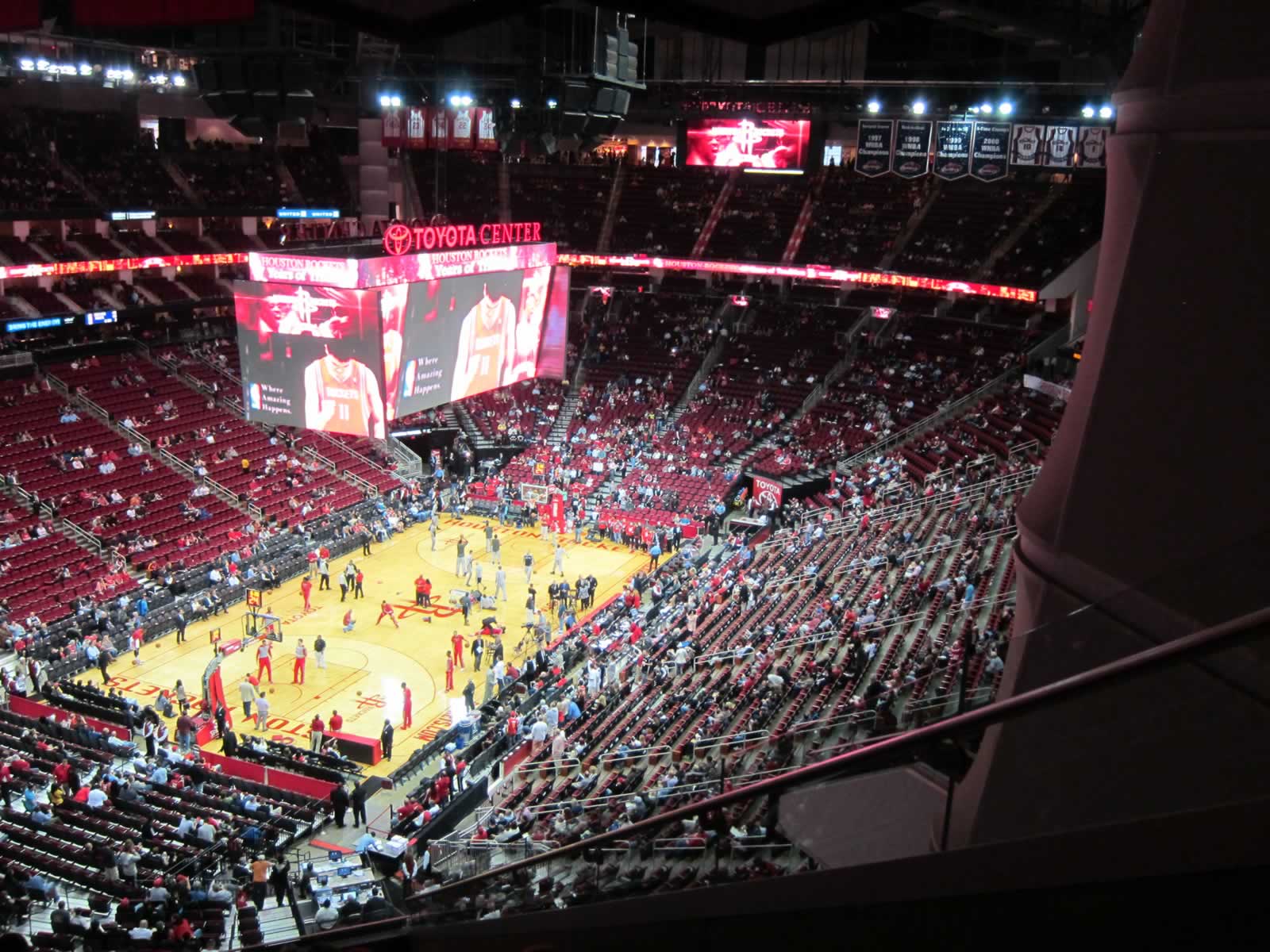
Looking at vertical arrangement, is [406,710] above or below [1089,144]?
below

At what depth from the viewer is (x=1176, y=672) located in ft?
9.09

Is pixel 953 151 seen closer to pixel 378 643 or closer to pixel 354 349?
pixel 354 349

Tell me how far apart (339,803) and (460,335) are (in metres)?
12.8

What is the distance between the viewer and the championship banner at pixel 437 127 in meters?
30.2

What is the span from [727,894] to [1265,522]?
2.28 metres

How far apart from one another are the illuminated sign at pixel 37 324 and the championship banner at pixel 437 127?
13.5 m

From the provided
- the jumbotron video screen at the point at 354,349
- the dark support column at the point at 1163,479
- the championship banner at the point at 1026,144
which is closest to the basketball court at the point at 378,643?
the jumbotron video screen at the point at 354,349

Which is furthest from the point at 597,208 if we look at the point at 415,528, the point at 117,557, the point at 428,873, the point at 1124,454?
the point at 1124,454

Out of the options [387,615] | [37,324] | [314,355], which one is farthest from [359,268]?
[37,324]

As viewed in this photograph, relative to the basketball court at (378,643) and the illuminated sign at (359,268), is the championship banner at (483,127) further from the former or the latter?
the basketball court at (378,643)

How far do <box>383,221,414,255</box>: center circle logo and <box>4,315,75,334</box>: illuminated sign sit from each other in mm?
15507

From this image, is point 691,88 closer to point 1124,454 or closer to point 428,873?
point 428,873

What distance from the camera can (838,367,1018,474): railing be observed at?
35.0 meters

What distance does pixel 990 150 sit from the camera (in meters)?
30.0
